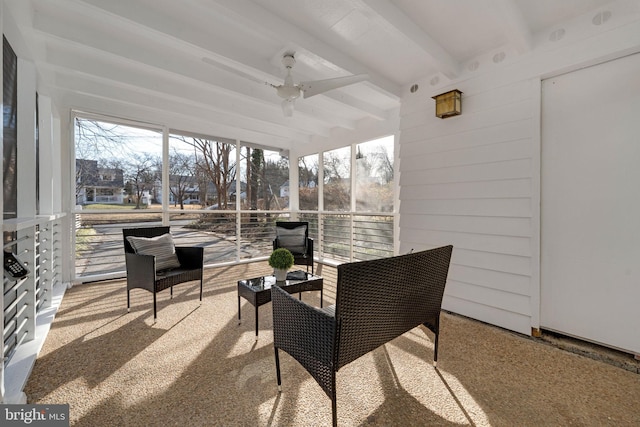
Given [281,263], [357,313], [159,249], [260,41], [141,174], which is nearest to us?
[357,313]

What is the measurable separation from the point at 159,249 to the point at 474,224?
3413 mm

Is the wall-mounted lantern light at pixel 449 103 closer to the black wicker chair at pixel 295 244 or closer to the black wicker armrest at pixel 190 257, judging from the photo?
the black wicker chair at pixel 295 244

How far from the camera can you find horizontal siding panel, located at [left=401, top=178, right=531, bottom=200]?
2633 mm

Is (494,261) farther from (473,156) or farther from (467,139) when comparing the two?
(467,139)

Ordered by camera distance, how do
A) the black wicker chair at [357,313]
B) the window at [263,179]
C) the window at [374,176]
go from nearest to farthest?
the black wicker chair at [357,313] < the window at [374,176] < the window at [263,179]

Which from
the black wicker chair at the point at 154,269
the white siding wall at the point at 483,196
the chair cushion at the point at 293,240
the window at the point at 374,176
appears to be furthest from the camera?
the window at the point at 374,176

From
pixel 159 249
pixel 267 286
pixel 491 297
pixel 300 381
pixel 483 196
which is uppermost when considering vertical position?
pixel 483 196

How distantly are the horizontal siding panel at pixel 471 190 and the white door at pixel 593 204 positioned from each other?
0.20 m

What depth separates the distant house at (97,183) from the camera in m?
4.09

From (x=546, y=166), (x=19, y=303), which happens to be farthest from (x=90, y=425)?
(x=546, y=166)

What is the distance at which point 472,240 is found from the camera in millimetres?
2943

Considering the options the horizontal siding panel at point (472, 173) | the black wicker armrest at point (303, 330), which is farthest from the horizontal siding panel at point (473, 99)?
the black wicker armrest at point (303, 330)

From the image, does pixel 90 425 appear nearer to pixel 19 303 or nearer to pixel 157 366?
pixel 157 366

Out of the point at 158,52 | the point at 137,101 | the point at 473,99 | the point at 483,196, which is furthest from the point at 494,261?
the point at 137,101
